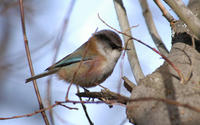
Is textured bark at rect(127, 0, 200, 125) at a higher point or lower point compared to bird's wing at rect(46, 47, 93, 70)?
lower

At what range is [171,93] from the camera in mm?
2605

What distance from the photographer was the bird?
3842 mm

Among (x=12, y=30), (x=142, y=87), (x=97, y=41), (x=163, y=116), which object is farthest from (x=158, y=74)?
(x=12, y=30)

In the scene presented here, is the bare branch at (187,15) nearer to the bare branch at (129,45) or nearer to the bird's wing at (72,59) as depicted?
the bare branch at (129,45)

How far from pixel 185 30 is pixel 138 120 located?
1.65 meters

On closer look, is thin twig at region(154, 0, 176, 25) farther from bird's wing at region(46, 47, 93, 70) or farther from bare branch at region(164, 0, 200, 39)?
bird's wing at region(46, 47, 93, 70)

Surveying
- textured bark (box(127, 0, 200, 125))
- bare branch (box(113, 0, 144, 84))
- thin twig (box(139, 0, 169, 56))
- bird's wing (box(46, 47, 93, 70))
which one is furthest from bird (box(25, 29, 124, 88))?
textured bark (box(127, 0, 200, 125))

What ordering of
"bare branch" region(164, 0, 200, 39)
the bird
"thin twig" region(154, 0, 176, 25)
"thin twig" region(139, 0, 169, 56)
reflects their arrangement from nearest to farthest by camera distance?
1. "bare branch" region(164, 0, 200, 39)
2. the bird
3. "thin twig" region(154, 0, 176, 25)
4. "thin twig" region(139, 0, 169, 56)

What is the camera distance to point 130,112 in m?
2.78

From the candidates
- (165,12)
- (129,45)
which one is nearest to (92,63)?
(129,45)

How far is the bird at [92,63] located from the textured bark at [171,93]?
929 mm

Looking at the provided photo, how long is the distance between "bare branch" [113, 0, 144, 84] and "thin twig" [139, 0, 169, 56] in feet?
1.68

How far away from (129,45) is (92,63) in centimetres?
67

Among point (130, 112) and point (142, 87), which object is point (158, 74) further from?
point (130, 112)
